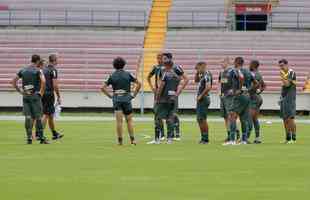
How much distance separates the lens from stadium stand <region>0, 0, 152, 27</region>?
1892 inches

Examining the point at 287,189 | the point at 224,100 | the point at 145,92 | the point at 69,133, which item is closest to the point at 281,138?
the point at 224,100

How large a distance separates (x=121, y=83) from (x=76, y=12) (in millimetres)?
28092

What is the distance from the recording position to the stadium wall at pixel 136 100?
3950 centimetres

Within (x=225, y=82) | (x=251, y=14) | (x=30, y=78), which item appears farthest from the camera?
(x=251, y=14)

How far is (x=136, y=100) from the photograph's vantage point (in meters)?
39.9

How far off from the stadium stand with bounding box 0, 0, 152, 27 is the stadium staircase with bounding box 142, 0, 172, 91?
1.23ft

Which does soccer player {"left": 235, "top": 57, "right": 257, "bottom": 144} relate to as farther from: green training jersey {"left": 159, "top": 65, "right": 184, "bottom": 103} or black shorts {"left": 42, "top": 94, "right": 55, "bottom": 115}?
black shorts {"left": 42, "top": 94, "right": 55, "bottom": 115}

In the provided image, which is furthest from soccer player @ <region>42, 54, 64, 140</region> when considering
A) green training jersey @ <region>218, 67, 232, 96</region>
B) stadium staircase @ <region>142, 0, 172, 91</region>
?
stadium staircase @ <region>142, 0, 172, 91</region>

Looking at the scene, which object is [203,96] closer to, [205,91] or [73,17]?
[205,91]

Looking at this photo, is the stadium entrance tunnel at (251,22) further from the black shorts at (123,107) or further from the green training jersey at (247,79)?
the black shorts at (123,107)

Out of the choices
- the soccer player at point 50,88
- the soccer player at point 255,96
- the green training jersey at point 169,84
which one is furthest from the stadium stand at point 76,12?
the green training jersey at point 169,84

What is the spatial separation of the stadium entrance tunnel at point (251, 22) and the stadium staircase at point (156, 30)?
11.6 ft

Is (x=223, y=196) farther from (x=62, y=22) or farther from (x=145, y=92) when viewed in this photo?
(x=62, y=22)

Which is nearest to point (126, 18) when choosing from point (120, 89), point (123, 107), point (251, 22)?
point (251, 22)
